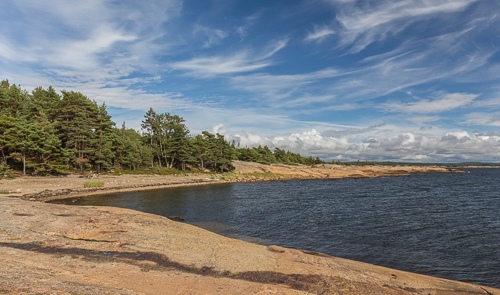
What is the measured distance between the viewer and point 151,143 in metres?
93.9

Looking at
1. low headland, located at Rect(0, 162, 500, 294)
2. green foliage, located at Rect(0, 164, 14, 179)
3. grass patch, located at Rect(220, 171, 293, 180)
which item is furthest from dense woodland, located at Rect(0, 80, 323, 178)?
low headland, located at Rect(0, 162, 500, 294)

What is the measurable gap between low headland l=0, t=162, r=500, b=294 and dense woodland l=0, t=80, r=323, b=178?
132 feet

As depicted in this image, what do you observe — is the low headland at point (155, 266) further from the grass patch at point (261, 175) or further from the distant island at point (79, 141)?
the grass patch at point (261, 175)

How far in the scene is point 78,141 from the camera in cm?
6325

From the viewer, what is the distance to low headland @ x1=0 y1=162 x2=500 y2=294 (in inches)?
334

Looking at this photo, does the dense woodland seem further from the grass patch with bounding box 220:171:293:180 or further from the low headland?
the low headland

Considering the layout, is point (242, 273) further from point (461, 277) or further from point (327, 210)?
point (327, 210)

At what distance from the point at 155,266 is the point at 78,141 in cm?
6604

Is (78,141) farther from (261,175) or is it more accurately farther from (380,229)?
(380,229)

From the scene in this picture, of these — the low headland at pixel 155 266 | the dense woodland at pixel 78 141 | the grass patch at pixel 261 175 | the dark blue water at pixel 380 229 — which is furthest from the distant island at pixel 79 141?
the low headland at pixel 155 266

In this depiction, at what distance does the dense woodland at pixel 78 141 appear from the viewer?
48.0 m

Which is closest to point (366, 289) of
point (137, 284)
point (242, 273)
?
point (242, 273)

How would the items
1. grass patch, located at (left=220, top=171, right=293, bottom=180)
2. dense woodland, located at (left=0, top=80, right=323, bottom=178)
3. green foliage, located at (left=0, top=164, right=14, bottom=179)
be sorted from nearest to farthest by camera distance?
green foliage, located at (left=0, top=164, right=14, bottom=179) < dense woodland, located at (left=0, top=80, right=323, bottom=178) < grass patch, located at (left=220, top=171, right=293, bottom=180)

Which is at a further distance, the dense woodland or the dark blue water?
the dense woodland
